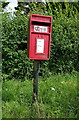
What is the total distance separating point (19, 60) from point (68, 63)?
1.44 meters

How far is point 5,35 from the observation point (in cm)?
433

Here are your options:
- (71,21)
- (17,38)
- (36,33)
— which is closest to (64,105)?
(36,33)

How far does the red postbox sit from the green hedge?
1.67 meters

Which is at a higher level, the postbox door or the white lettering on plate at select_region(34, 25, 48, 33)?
the white lettering on plate at select_region(34, 25, 48, 33)

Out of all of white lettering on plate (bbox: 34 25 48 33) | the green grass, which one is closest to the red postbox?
white lettering on plate (bbox: 34 25 48 33)

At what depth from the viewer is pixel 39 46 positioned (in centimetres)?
275

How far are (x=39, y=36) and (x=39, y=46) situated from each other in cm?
16

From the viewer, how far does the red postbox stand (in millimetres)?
2648

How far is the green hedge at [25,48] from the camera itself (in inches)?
172

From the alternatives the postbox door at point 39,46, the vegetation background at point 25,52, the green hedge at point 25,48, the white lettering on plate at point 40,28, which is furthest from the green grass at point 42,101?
the white lettering on plate at point 40,28

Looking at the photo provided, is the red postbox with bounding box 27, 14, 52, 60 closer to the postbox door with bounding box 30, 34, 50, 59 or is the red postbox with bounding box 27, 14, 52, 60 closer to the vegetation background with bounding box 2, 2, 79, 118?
the postbox door with bounding box 30, 34, 50, 59

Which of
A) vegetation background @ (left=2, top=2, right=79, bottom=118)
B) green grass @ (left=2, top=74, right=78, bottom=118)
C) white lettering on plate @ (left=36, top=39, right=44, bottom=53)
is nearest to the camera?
green grass @ (left=2, top=74, right=78, bottom=118)

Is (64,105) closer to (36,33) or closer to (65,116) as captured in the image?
(65,116)

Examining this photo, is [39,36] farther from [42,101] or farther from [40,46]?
[42,101]
